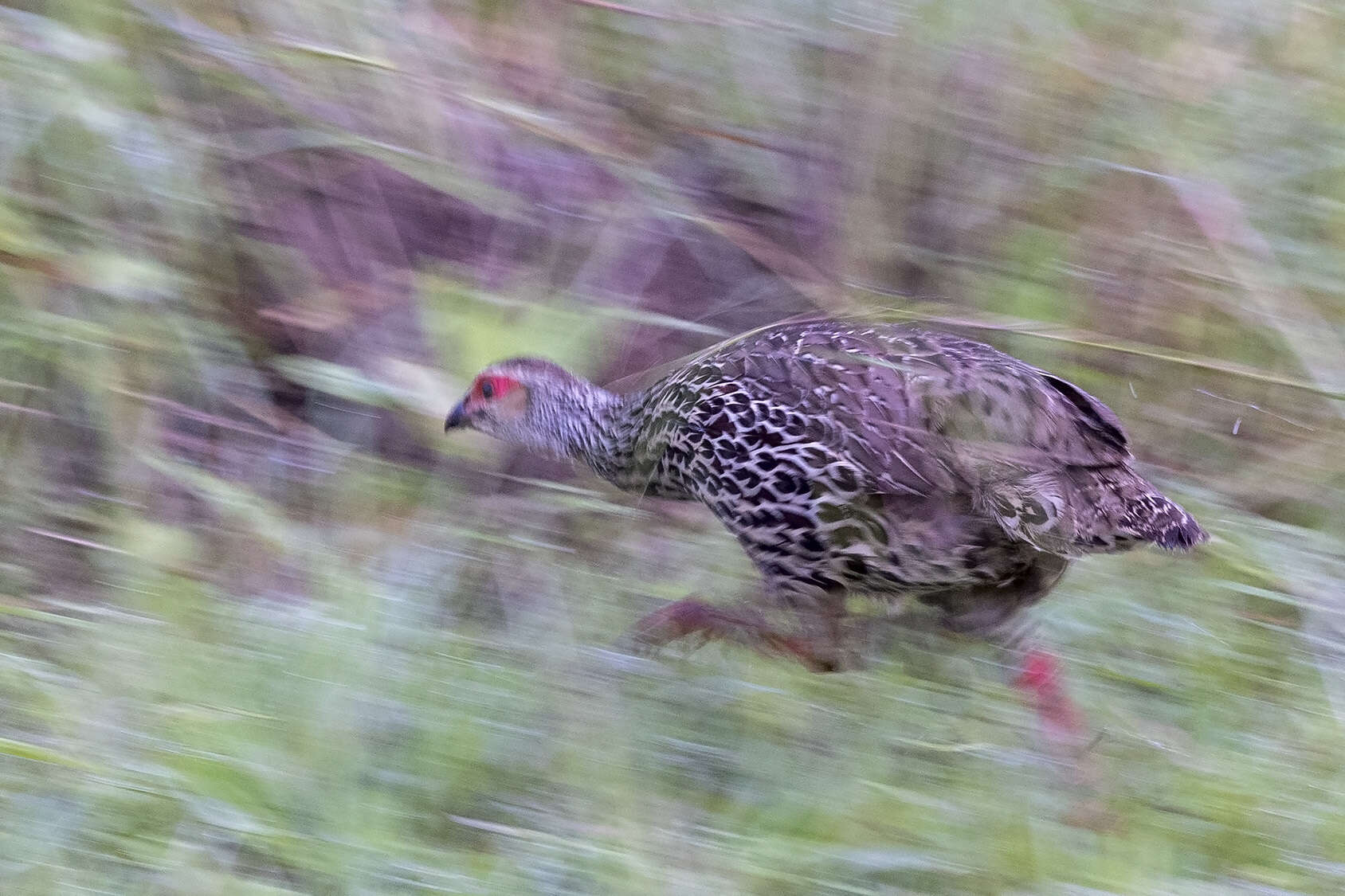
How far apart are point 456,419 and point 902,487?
1.32 metres

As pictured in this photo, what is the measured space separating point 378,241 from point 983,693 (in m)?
2.15

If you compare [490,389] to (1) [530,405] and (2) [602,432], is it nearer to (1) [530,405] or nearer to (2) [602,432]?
(1) [530,405]

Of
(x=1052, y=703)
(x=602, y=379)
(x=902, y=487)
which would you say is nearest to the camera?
(x=902, y=487)

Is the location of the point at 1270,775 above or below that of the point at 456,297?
below

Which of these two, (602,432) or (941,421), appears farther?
(602,432)

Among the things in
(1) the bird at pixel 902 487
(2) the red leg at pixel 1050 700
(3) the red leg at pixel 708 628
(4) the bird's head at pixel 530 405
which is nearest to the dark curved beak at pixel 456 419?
(4) the bird's head at pixel 530 405

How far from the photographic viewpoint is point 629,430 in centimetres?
367

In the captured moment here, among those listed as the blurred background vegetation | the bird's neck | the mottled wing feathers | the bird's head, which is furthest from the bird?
the bird's head

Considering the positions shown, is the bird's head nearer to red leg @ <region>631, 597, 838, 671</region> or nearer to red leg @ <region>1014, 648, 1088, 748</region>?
red leg @ <region>631, 597, 838, 671</region>

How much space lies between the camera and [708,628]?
10.5 ft

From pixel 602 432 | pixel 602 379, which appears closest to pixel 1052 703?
pixel 602 432

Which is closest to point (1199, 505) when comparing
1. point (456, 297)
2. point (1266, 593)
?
point (1266, 593)

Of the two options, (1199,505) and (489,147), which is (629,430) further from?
(1199,505)

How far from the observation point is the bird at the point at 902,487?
301 cm
